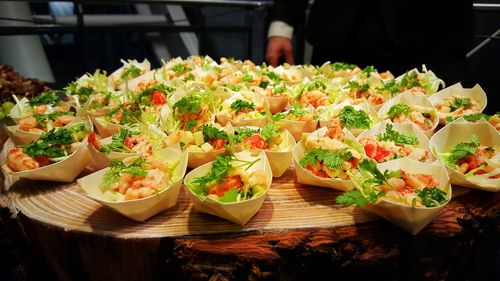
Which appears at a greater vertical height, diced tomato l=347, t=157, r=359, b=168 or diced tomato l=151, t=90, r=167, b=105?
diced tomato l=151, t=90, r=167, b=105

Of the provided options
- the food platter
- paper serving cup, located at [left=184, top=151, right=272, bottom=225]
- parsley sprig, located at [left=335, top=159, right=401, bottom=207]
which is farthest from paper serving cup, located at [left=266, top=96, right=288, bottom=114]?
parsley sprig, located at [left=335, top=159, right=401, bottom=207]

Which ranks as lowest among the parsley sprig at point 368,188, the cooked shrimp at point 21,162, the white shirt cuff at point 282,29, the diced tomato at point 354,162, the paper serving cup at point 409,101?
the paper serving cup at point 409,101

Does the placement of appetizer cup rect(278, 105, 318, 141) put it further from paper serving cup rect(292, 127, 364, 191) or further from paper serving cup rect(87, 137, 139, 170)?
paper serving cup rect(87, 137, 139, 170)

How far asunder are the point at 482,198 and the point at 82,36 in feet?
15.9

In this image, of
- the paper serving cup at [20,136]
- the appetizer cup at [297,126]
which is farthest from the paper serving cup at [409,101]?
the paper serving cup at [20,136]

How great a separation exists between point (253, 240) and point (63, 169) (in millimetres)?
1253

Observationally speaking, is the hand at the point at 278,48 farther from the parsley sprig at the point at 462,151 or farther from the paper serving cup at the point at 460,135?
the parsley sprig at the point at 462,151

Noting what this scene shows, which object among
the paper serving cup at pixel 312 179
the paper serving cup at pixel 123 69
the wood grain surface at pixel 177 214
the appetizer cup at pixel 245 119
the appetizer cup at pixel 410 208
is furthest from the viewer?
the paper serving cup at pixel 123 69

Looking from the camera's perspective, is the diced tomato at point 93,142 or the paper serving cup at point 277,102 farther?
the paper serving cup at point 277,102

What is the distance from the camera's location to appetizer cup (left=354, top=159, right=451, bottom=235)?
5.58ft

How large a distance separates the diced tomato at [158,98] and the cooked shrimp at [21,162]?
116 cm

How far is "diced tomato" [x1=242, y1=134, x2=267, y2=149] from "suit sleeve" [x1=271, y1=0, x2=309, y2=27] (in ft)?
10.7

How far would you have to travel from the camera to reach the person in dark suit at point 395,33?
3908 millimetres

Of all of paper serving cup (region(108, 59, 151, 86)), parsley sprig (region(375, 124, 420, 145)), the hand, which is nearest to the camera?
parsley sprig (region(375, 124, 420, 145))
